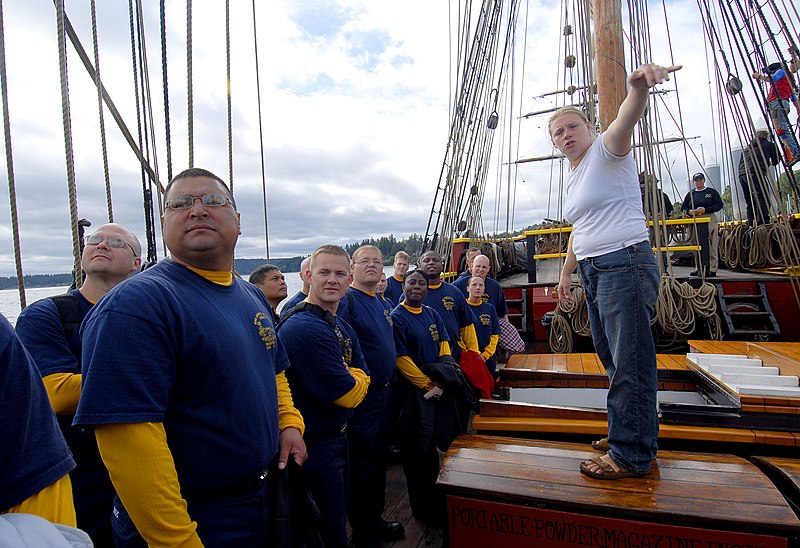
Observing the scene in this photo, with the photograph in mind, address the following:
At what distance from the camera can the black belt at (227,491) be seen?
1.19 m

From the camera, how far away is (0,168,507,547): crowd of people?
0.84 metres

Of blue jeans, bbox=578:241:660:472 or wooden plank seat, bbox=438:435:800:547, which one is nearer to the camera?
wooden plank seat, bbox=438:435:800:547

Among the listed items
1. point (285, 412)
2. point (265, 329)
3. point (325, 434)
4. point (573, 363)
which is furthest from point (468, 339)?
point (265, 329)

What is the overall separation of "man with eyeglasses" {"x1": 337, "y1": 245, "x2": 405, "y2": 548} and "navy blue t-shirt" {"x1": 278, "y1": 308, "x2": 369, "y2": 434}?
0.34 metres

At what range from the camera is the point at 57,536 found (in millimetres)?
690

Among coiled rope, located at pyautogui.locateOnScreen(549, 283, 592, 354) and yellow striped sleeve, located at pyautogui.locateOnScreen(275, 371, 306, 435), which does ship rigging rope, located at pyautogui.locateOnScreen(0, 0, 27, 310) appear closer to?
yellow striped sleeve, located at pyautogui.locateOnScreen(275, 371, 306, 435)

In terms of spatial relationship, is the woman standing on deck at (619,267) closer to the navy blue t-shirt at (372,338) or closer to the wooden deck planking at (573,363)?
the navy blue t-shirt at (372,338)

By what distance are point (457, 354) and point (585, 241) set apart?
184cm

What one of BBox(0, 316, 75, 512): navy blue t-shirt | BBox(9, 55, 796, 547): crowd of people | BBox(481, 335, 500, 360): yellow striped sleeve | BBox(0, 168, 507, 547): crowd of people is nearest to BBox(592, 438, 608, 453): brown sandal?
BBox(9, 55, 796, 547): crowd of people

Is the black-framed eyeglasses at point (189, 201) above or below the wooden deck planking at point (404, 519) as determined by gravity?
above

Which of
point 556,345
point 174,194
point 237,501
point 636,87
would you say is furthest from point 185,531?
point 556,345

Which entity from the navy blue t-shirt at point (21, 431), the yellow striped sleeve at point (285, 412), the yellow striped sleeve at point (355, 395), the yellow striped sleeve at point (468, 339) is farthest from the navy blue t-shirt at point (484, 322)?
the navy blue t-shirt at point (21, 431)

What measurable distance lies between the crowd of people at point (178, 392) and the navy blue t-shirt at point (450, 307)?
157cm

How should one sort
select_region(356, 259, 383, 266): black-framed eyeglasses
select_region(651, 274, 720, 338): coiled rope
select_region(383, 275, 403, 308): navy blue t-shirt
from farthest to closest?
select_region(383, 275, 403, 308): navy blue t-shirt, select_region(651, 274, 720, 338): coiled rope, select_region(356, 259, 383, 266): black-framed eyeglasses
